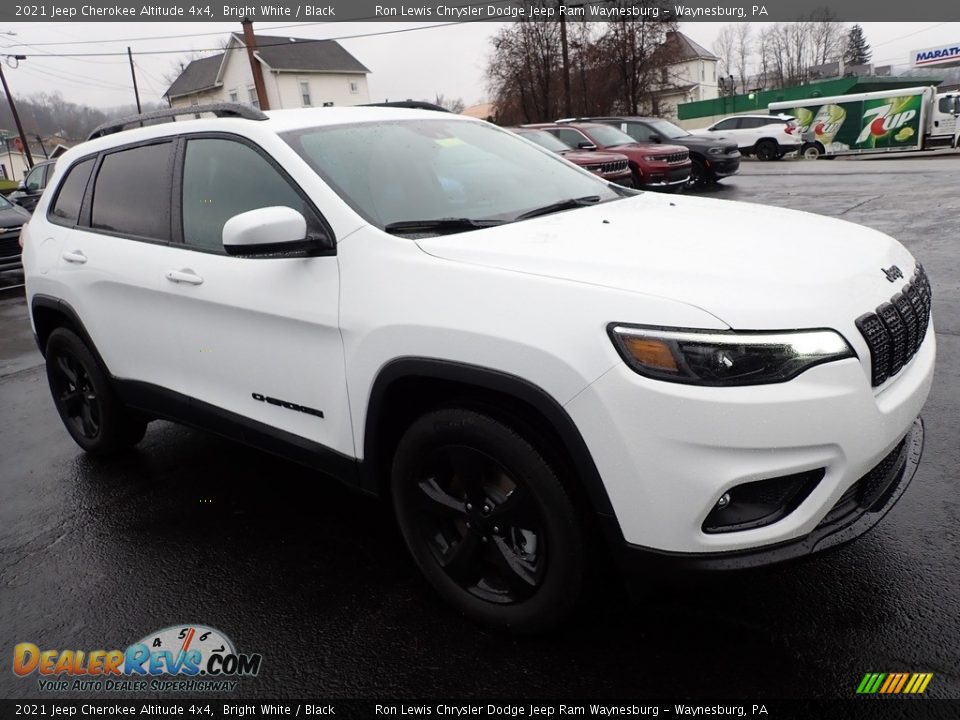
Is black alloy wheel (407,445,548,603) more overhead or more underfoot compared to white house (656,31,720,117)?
more underfoot

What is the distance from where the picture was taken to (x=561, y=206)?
2.98 m

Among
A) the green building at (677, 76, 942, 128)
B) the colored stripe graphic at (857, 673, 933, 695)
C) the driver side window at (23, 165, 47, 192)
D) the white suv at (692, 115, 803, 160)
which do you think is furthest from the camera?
the green building at (677, 76, 942, 128)

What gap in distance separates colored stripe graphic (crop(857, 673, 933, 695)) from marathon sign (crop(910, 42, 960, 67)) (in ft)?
256

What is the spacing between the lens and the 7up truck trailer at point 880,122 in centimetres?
2357

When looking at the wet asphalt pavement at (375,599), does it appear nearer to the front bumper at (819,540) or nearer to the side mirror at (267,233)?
the front bumper at (819,540)

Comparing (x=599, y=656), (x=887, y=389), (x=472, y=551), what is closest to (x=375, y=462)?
(x=472, y=551)

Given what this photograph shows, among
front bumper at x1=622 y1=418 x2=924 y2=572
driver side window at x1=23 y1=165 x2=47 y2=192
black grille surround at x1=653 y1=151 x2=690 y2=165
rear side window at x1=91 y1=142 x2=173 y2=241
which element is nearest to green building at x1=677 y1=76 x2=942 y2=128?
black grille surround at x1=653 y1=151 x2=690 y2=165

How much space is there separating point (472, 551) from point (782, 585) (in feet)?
3.74

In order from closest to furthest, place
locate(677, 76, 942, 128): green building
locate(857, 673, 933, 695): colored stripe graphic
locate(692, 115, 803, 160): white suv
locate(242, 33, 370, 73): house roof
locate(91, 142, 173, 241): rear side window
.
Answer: locate(857, 673, 933, 695): colored stripe graphic → locate(91, 142, 173, 241): rear side window → locate(692, 115, 803, 160): white suv → locate(677, 76, 942, 128): green building → locate(242, 33, 370, 73): house roof

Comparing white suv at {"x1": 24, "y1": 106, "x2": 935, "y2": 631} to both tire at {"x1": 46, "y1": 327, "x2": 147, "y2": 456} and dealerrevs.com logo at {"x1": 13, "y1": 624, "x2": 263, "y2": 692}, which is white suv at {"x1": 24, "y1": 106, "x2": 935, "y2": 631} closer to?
tire at {"x1": 46, "y1": 327, "x2": 147, "y2": 456}

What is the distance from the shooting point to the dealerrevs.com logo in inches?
94.7

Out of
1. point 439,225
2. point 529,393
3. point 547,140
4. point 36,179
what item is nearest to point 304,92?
point 36,179

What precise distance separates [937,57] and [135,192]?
262ft

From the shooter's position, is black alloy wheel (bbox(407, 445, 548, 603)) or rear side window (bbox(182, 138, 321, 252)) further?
rear side window (bbox(182, 138, 321, 252))
